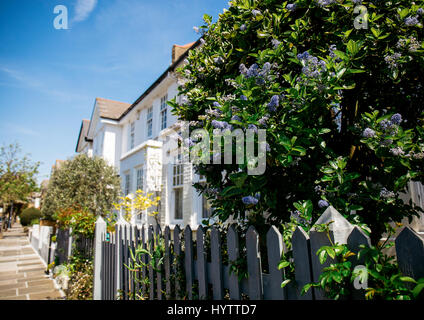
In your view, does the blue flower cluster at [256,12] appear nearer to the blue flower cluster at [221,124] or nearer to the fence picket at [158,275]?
the blue flower cluster at [221,124]

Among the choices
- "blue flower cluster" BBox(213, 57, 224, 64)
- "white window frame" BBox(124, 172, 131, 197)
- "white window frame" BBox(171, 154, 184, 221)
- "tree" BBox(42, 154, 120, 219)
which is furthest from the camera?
"white window frame" BBox(124, 172, 131, 197)

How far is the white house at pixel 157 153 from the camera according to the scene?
7.99 meters

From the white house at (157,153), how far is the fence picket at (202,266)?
13.8 feet

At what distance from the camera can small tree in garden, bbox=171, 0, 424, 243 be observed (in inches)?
58.1

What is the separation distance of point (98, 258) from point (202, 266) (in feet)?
9.86

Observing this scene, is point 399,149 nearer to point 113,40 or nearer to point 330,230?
point 330,230

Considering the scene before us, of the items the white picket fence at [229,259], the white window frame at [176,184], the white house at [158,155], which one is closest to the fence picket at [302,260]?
the white picket fence at [229,259]

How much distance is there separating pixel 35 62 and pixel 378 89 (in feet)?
17.1

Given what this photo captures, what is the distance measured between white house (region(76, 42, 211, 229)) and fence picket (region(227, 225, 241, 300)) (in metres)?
4.56

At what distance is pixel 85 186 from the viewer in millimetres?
10828

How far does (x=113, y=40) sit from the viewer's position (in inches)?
171

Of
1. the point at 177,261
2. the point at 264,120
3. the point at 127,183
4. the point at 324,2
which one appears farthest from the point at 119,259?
the point at 127,183

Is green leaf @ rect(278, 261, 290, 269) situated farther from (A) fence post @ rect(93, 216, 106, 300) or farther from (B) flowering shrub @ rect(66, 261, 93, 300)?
(B) flowering shrub @ rect(66, 261, 93, 300)

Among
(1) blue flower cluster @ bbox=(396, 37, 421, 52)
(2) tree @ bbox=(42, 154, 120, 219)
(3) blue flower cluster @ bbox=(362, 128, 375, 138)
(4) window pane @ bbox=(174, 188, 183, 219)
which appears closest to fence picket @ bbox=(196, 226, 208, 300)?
(3) blue flower cluster @ bbox=(362, 128, 375, 138)
